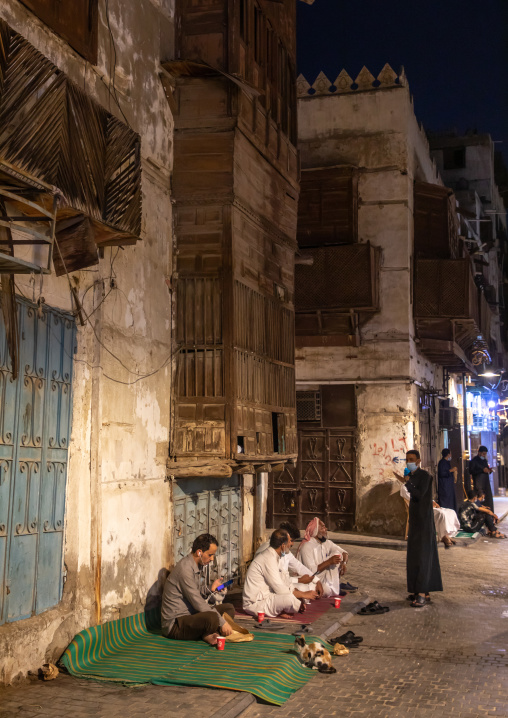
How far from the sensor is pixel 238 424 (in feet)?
30.5

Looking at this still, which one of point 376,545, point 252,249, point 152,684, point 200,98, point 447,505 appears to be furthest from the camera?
point 447,505

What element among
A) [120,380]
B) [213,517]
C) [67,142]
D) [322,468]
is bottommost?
[213,517]

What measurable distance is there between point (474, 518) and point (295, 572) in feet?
28.2

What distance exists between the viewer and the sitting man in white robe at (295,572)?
9664 millimetres

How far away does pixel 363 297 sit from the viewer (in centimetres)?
1672

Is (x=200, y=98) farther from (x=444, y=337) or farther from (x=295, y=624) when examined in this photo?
(x=444, y=337)

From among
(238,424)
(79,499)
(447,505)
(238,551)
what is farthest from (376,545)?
(79,499)

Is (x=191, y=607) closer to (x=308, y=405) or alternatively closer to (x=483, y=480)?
(x=308, y=405)

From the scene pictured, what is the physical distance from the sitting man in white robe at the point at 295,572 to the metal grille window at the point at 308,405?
7.63 metres

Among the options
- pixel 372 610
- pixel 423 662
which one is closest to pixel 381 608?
pixel 372 610

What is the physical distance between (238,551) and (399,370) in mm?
7547

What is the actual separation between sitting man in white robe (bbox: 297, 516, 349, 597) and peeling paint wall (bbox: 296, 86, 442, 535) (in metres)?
6.52

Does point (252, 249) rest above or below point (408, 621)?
above

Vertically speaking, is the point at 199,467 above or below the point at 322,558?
above
